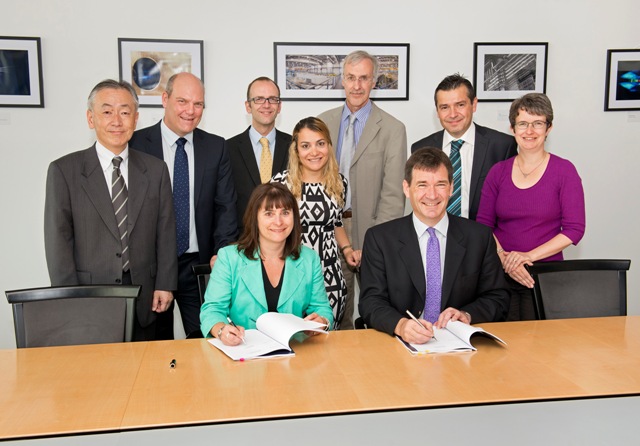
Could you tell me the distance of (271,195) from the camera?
8.09ft

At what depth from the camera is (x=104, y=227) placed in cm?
267

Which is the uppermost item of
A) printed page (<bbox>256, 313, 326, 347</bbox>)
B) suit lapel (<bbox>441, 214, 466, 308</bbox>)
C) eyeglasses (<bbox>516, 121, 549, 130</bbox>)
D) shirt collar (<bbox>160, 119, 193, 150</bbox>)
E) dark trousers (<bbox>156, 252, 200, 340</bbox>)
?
eyeglasses (<bbox>516, 121, 549, 130</bbox>)

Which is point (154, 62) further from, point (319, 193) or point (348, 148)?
point (319, 193)

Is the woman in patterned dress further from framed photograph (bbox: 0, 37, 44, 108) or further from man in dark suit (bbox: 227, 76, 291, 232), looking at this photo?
framed photograph (bbox: 0, 37, 44, 108)

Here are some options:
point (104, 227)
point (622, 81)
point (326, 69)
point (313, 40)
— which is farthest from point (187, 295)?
point (622, 81)

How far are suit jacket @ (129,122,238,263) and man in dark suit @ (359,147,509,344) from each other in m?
0.96

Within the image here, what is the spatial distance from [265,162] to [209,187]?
1.41 feet

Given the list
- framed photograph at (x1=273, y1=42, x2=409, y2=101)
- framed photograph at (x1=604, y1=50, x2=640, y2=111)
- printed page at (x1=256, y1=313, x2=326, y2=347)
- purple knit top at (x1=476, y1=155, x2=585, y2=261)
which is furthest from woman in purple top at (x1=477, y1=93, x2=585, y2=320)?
framed photograph at (x1=604, y1=50, x2=640, y2=111)

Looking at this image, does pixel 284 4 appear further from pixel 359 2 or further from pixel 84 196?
pixel 84 196

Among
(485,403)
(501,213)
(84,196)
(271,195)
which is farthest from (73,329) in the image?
(501,213)

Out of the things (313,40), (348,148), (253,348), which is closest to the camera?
(253,348)

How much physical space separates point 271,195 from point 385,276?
589mm

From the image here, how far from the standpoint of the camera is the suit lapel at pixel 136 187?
2.72 m

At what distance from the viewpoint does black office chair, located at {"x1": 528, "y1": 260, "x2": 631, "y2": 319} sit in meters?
2.61
